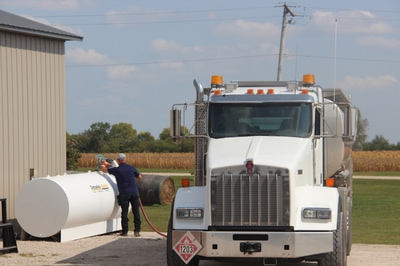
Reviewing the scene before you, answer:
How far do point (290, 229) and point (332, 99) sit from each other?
5337 mm

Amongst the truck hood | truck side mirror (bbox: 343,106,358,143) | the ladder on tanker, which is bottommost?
the ladder on tanker

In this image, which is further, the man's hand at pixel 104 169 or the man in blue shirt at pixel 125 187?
the man's hand at pixel 104 169

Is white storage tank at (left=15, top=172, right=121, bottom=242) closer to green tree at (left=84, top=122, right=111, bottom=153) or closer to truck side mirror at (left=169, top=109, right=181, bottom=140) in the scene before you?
truck side mirror at (left=169, top=109, right=181, bottom=140)

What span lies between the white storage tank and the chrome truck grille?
635 cm

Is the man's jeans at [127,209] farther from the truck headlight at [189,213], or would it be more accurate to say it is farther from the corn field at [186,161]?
the corn field at [186,161]

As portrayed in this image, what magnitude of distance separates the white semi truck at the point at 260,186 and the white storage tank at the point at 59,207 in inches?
179

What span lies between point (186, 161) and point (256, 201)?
63022mm

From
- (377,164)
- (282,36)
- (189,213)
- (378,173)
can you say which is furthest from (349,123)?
(377,164)

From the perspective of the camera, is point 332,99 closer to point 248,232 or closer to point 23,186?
point 248,232

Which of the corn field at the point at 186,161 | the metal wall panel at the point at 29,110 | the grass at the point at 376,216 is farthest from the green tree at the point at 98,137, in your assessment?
the metal wall panel at the point at 29,110

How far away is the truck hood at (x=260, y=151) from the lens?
13453 millimetres

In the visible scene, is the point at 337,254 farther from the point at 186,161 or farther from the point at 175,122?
the point at 186,161

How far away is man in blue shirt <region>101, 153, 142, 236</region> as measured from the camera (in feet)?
65.9

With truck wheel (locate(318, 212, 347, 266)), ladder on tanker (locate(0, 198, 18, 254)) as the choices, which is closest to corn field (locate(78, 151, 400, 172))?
ladder on tanker (locate(0, 198, 18, 254))
